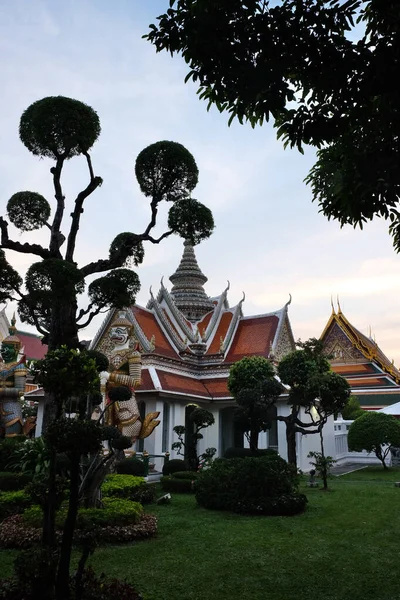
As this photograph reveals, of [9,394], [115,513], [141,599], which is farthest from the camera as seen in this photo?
[9,394]

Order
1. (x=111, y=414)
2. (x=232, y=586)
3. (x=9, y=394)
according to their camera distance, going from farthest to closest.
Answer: (x=9, y=394) → (x=111, y=414) → (x=232, y=586)

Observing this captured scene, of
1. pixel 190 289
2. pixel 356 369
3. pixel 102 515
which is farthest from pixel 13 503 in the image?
pixel 356 369

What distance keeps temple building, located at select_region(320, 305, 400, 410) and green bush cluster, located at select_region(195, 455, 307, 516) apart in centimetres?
1711

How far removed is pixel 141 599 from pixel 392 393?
80.3 ft

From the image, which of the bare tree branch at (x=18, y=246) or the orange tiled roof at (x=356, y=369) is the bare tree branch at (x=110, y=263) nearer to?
the bare tree branch at (x=18, y=246)

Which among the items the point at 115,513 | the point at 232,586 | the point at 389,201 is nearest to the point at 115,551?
the point at 115,513

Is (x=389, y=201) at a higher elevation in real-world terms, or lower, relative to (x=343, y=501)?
higher

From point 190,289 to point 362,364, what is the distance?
36.5 ft

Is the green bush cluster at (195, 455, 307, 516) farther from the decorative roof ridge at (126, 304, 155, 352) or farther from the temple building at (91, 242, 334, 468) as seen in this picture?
the decorative roof ridge at (126, 304, 155, 352)

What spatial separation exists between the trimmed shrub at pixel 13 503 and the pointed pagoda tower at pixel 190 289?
677 inches

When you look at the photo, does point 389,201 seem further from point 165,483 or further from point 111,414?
point 111,414

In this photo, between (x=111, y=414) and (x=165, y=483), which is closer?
(x=165, y=483)

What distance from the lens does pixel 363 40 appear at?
15.4 ft

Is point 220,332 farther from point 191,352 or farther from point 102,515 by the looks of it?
point 102,515
